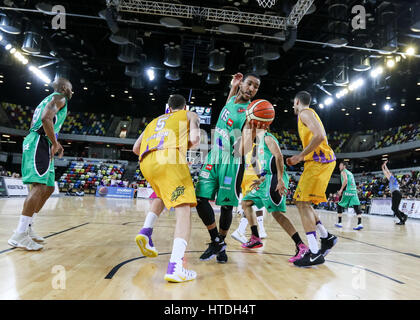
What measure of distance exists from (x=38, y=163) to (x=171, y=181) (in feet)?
5.55

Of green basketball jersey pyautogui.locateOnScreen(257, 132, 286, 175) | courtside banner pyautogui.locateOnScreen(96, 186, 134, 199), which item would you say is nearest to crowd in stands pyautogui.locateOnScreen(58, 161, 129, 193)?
courtside banner pyautogui.locateOnScreen(96, 186, 134, 199)

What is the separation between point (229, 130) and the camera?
287 centimetres

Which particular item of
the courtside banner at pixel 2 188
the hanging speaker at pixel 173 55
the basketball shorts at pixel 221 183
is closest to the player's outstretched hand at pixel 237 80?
the basketball shorts at pixel 221 183

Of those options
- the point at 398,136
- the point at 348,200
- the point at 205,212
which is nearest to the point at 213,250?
the point at 205,212

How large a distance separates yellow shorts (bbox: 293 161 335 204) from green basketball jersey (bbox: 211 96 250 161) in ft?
2.86

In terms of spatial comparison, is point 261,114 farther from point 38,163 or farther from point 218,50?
point 218,50

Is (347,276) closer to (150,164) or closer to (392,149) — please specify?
(150,164)

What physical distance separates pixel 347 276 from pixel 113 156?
29157 mm

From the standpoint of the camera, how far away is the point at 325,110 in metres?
23.2

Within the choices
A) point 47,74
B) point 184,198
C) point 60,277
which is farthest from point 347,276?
point 47,74

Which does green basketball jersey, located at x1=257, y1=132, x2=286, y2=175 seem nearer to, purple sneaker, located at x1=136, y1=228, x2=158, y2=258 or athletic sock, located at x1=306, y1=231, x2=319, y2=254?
athletic sock, located at x1=306, y1=231, x2=319, y2=254

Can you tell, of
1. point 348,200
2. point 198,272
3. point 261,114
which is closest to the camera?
point 198,272

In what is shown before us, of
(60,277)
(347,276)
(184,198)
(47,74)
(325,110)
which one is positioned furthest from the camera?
(325,110)

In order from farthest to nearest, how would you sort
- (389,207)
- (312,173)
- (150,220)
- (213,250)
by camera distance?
(389,207)
(312,173)
(213,250)
(150,220)
